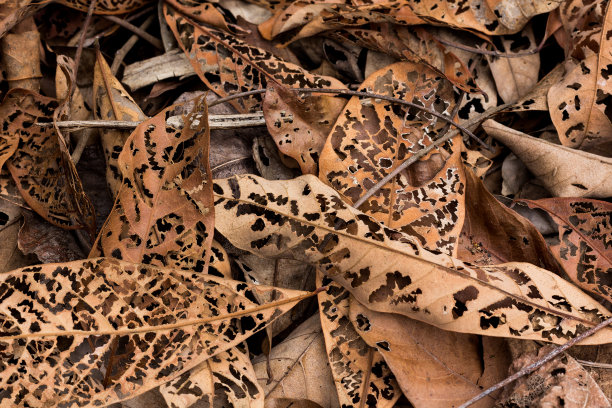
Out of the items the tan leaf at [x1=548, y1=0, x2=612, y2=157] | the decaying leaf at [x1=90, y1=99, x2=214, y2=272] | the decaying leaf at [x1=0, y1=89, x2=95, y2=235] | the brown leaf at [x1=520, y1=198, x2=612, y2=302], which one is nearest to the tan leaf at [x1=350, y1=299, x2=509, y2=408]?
the brown leaf at [x1=520, y1=198, x2=612, y2=302]

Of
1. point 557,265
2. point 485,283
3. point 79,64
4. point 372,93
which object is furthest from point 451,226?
point 79,64

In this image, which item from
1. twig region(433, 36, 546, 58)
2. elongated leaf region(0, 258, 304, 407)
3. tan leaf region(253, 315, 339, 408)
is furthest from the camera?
twig region(433, 36, 546, 58)

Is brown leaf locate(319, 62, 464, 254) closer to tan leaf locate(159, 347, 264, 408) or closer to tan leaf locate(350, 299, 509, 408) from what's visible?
tan leaf locate(350, 299, 509, 408)

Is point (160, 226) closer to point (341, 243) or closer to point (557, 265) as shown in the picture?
point (341, 243)

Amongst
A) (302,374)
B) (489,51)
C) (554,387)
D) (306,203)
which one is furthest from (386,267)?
(489,51)

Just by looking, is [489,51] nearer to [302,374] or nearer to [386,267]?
[386,267]

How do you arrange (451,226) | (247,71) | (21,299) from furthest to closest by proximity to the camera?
(247,71) → (451,226) → (21,299)

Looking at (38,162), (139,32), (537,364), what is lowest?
(537,364)
